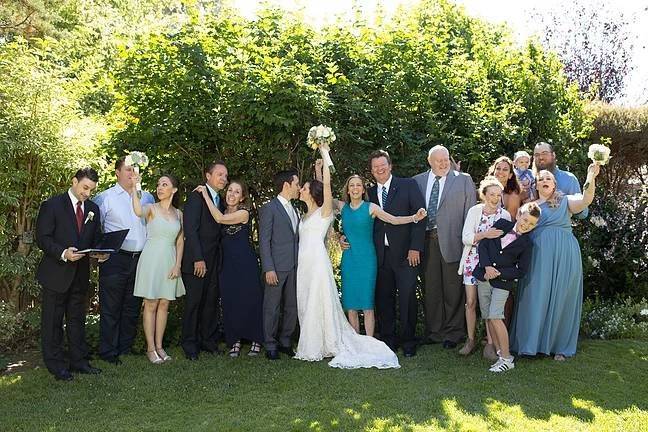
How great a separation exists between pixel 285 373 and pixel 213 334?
126 centimetres

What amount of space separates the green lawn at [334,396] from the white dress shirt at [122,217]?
3.76ft

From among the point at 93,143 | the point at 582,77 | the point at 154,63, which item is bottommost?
the point at 93,143

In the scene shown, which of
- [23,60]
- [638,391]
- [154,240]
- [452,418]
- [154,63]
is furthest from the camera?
[23,60]

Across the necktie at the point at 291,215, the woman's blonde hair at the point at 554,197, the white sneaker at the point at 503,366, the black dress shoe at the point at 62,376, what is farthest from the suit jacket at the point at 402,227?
the black dress shoe at the point at 62,376

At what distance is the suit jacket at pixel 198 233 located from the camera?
6912 mm

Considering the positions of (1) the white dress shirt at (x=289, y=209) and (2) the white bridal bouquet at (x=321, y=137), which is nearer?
(2) the white bridal bouquet at (x=321, y=137)

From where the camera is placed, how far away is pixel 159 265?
690 cm

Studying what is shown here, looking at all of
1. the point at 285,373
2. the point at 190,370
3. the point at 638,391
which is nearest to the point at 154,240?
the point at 190,370

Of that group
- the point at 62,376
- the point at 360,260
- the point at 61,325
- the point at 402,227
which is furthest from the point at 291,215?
the point at 62,376

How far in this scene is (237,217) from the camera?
22.9 ft

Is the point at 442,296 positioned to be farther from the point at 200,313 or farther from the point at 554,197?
the point at 200,313

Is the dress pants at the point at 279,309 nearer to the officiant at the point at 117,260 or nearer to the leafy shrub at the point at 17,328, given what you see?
the officiant at the point at 117,260

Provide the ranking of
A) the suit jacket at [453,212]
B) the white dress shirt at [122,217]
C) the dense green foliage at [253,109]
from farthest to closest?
the dense green foliage at [253,109], the suit jacket at [453,212], the white dress shirt at [122,217]

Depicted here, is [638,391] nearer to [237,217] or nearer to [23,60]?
[237,217]
